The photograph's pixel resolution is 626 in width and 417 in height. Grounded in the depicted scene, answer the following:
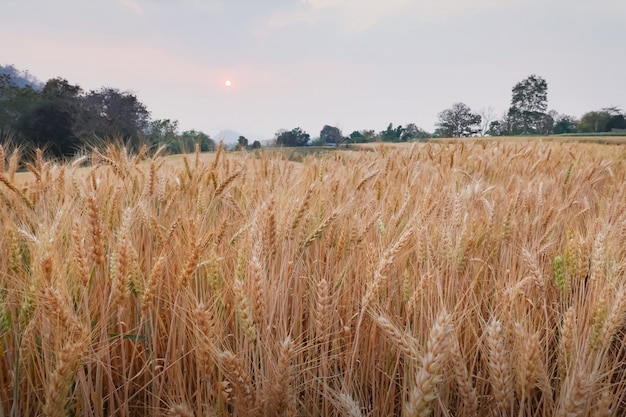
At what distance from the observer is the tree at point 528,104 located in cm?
5356

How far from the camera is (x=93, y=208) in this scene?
0.98 metres

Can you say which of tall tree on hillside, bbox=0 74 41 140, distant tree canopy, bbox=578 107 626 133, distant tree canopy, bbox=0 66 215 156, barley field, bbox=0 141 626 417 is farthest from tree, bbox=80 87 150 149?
distant tree canopy, bbox=578 107 626 133

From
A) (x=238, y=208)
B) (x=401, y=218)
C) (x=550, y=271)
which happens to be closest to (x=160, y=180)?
(x=238, y=208)

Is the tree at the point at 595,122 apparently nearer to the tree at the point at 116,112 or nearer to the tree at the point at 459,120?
the tree at the point at 459,120

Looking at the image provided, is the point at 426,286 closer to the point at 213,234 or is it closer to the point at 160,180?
the point at 213,234

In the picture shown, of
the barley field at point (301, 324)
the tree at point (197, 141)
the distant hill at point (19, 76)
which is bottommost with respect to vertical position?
the barley field at point (301, 324)

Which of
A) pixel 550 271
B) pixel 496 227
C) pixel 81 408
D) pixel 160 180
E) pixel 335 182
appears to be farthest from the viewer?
pixel 335 182

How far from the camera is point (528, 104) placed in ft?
187

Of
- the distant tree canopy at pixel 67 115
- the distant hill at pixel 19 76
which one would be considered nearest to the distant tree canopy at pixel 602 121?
the distant tree canopy at pixel 67 115

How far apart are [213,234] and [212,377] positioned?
0.47 meters

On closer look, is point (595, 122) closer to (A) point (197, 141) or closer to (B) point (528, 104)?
(B) point (528, 104)

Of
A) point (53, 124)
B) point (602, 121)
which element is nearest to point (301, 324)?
point (53, 124)

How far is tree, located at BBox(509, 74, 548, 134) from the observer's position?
53.6 meters

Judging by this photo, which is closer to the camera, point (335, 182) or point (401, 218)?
point (401, 218)
